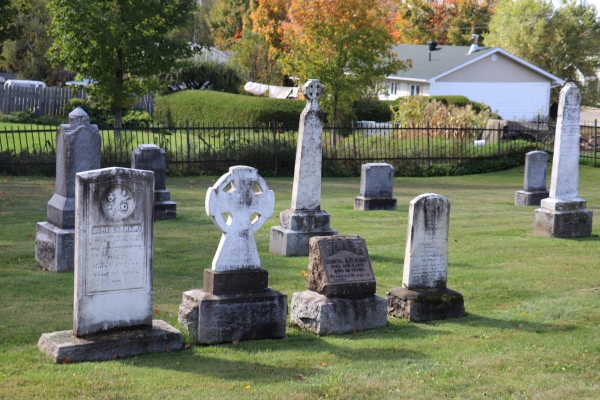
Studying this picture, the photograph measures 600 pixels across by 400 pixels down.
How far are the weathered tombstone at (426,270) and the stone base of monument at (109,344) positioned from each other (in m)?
2.62

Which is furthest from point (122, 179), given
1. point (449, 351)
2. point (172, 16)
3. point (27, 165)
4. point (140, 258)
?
point (172, 16)

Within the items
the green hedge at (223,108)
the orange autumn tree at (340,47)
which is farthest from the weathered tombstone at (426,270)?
the green hedge at (223,108)

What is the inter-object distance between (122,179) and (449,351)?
3276 mm

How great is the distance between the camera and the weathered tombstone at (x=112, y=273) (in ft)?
20.2

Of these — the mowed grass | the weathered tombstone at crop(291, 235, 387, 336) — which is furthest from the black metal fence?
the weathered tombstone at crop(291, 235, 387, 336)

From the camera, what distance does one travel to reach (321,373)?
599 cm

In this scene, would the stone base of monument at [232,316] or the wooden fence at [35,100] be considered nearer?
the stone base of monument at [232,316]

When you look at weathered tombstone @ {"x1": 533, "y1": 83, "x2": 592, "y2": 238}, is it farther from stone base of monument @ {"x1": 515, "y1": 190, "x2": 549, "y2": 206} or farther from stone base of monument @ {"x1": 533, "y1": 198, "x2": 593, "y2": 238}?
stone base of monument @ {"x1": 515, "y1": 190, "x2": 549, "y2": 206}

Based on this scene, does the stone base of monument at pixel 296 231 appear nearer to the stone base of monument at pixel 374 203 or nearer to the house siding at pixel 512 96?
the stone base of monument at pixel 374 203

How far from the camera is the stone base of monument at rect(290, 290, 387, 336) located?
7262 millimetres

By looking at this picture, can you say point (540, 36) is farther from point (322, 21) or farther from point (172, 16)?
point (172, 16)

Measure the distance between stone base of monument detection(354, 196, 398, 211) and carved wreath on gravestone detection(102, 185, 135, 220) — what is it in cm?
1017

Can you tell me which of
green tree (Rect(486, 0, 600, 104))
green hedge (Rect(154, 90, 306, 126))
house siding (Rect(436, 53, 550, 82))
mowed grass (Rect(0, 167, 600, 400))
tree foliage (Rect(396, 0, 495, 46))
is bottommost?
mowed grass (Rect(0, 167, 600, 400))

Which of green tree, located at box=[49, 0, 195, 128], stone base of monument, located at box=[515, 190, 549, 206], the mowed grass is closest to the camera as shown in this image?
the mowed grass
